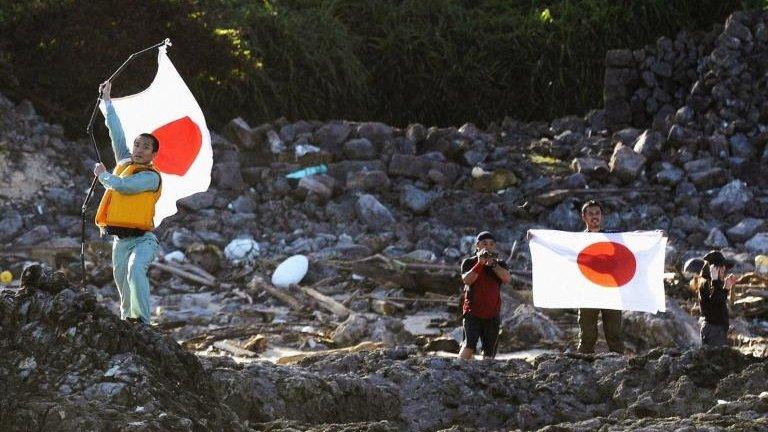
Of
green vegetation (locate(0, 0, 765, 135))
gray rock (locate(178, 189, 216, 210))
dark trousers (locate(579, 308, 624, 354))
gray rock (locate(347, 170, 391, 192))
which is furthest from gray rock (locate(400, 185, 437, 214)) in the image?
dark trousers (locate(579, 308, 624, 354))

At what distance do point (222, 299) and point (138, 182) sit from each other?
21.6ft

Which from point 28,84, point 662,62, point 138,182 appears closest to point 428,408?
point 138,182

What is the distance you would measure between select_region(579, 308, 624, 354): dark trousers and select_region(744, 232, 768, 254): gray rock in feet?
20.7

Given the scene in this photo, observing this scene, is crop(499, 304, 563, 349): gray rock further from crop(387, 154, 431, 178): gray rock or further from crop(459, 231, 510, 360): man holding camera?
crop(387, 154, 431, 178): gray rock

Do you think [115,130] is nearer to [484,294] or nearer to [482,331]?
[484,294]

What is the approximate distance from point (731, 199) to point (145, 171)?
11.0m

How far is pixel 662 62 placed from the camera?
2164 centimetres

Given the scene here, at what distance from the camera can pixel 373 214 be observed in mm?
18141

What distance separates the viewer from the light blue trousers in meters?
8.61

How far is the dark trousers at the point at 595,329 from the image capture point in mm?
10586

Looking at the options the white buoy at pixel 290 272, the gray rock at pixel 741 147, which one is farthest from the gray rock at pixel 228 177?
the gray rock at pixel 741 147

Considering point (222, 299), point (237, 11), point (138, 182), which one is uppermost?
point (237, 11)

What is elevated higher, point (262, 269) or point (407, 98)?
point (407, 98)

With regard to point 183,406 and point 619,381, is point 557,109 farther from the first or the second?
Result: point 183,406
